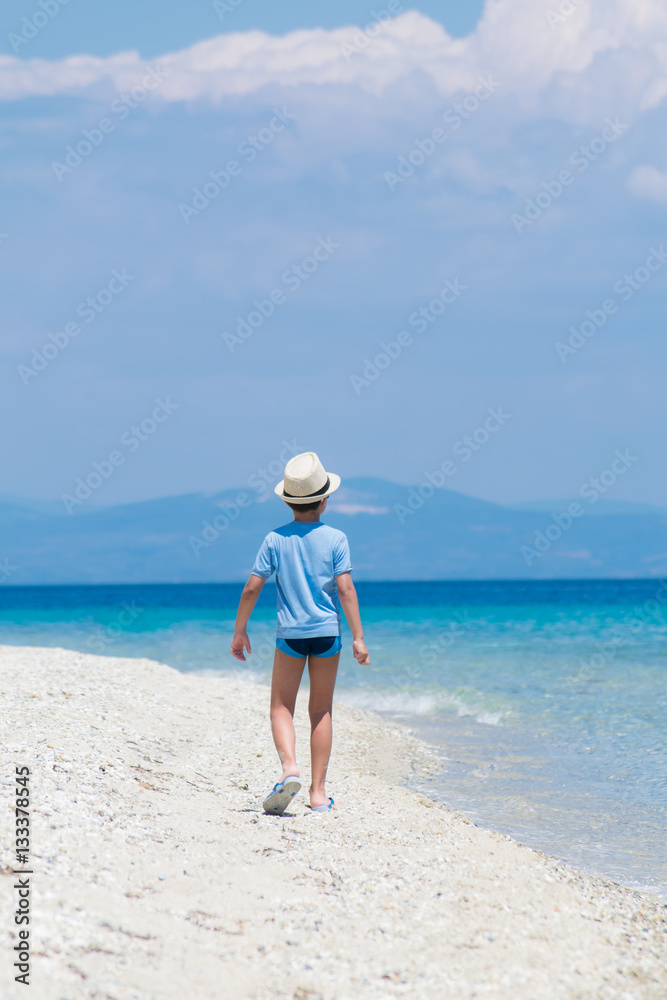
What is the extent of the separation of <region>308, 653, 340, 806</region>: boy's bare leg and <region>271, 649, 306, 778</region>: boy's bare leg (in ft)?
0.38

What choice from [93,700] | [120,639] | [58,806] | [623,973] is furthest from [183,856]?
[120,639]

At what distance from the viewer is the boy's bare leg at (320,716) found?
571 cm

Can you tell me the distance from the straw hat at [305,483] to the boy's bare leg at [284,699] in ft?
3.48

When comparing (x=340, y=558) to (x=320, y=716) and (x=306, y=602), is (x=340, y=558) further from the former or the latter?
(x=320, y=716)

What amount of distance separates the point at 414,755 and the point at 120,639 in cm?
1752

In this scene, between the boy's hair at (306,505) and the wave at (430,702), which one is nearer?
the boy's hair at (306,505)

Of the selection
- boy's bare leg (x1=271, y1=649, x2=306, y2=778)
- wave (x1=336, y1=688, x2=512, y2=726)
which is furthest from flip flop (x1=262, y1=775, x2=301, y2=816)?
wave (x1=336, y1=688, x2=512, y2=726)

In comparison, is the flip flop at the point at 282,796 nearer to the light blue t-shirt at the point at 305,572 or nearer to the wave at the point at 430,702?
the light blue t-shirt at the point at 305,572

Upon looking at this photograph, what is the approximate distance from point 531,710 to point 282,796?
8.11 m

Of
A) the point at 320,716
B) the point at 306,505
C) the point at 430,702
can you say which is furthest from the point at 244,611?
the point at 430,702

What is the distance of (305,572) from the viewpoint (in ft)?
18.5

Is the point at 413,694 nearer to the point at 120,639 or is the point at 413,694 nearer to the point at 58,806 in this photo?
the point at 58,806

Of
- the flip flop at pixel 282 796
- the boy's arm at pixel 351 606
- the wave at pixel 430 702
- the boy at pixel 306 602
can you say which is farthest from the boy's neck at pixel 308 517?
the wave at pixel 430 702

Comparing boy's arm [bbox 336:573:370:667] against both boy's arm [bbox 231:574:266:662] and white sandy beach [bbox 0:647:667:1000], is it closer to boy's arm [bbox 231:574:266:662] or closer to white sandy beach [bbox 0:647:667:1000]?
boy's arm [bbox 231:574:266:662]
